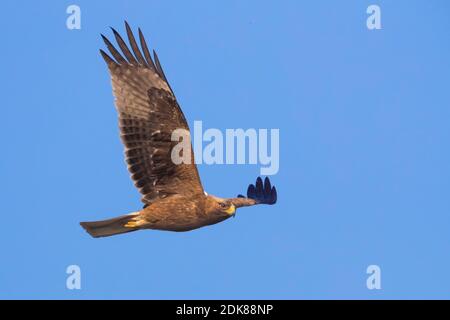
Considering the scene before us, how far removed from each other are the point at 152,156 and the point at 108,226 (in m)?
1.00

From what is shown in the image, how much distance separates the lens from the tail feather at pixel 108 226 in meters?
11.7

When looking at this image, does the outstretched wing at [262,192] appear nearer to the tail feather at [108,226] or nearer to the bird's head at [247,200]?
the bird's head at [247,200]

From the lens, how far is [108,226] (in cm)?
1171

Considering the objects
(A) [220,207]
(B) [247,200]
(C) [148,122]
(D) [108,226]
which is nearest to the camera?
(A) [220,207]

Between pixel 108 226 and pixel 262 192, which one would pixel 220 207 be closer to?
pixel 108 226

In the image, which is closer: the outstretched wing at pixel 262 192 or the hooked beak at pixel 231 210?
the hooked beak at pixel 231 210

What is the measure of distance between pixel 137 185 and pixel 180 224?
797mm

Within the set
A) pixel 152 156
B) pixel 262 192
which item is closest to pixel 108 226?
pixel 152 156

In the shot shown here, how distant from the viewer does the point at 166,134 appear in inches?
467

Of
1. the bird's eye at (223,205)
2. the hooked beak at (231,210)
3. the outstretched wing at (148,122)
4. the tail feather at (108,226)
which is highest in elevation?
the outstretched wing at (148,122)

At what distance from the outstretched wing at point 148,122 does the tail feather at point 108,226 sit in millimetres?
372

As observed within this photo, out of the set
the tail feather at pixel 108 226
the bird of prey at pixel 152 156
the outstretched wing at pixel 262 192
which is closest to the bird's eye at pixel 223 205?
the bird of prey at pixel 152 156

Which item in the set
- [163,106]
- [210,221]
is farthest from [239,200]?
[163,106]

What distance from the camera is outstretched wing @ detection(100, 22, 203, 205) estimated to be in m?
11.9
